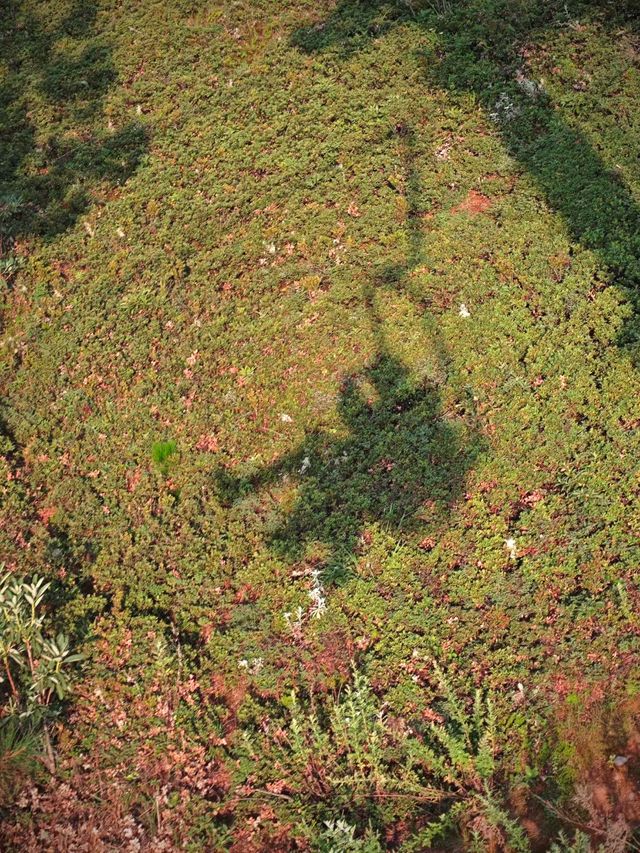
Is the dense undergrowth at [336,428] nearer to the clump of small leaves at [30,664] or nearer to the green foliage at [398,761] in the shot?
the green foliage at [398,761]

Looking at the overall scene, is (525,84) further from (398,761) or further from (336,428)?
(398,761)

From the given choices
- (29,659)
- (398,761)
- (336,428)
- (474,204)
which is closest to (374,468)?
(336,428)

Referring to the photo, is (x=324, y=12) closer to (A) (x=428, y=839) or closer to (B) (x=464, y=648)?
(B) (x=464, y=648)

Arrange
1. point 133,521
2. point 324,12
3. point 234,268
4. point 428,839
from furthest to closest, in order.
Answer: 1. point 324,12
2. point 234,268
3. point 133,521
4. point 428,839

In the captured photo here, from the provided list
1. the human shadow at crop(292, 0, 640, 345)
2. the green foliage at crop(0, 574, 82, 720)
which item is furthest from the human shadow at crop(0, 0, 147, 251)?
the green foliage at crop(0, 574, 82, 720)

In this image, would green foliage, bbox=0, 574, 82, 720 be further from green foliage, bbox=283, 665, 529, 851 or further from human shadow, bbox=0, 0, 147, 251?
human shadow, bbox=0, 0, 147, 251

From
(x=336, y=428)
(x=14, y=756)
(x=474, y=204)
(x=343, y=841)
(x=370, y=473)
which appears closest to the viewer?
(x=343, y=841)

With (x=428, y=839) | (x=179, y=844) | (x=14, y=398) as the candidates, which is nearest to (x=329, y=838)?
(x=428, y=839)
